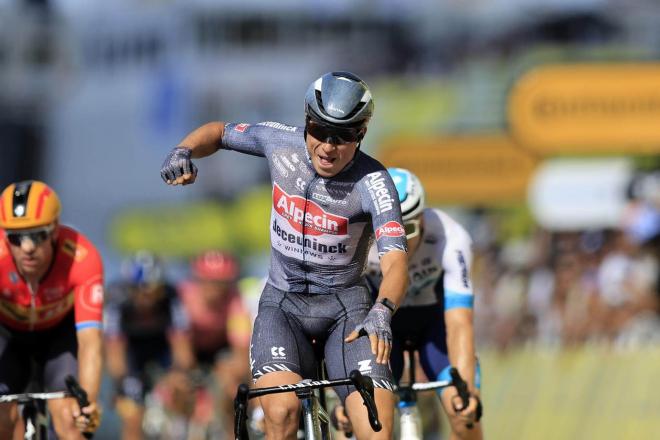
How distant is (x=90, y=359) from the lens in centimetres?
912

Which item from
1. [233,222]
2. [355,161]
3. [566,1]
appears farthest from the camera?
[233,222]

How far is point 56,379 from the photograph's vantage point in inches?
381

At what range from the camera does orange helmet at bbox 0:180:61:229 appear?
29.1 feet

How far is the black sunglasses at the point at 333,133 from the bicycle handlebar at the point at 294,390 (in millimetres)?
1287

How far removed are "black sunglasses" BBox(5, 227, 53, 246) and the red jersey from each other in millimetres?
226

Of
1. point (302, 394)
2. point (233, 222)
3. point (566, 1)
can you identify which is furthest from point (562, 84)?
point (302, 394)


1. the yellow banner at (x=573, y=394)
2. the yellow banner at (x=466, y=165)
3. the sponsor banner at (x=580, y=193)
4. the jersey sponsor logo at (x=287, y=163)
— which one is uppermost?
the yellow banner at (x=466, y=165)

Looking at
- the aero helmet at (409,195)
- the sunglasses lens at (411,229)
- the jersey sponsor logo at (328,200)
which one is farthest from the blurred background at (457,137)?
the jersey sponsor logo at (328,200)

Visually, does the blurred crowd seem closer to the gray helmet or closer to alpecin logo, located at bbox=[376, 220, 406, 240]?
alpecin logo, located at bbox=[376, 220, 406, 240]

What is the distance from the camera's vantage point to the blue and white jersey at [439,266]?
9.65 m

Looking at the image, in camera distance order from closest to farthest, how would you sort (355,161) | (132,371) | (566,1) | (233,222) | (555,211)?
(355,161) < (132,371) < (555,211) < (566,1) < (233,222)

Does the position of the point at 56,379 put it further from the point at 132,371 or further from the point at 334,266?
the point at 132,371

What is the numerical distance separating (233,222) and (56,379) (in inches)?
595

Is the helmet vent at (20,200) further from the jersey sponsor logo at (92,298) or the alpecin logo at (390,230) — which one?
the alpecin logo at (390,230)
